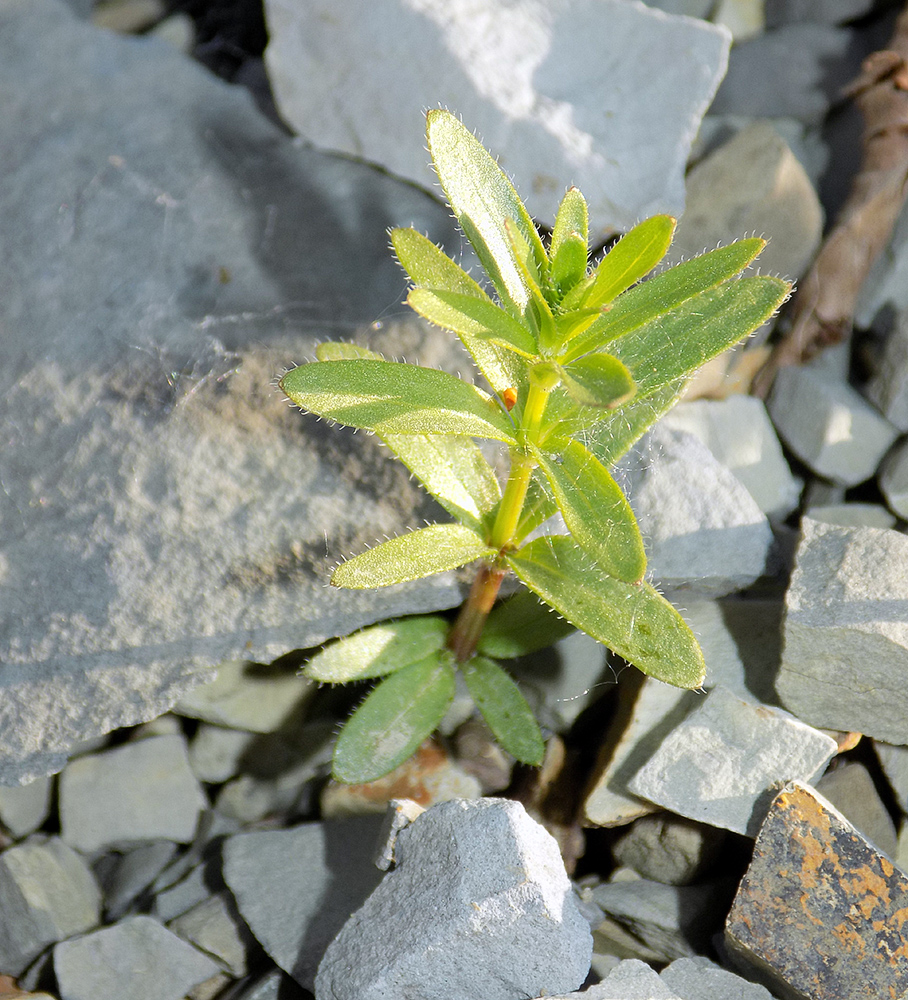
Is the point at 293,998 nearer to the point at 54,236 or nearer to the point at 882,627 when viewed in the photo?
the point at 882,627

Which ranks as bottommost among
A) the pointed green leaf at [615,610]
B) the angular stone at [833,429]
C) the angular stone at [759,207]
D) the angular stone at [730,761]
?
the angular stone at [730,761]

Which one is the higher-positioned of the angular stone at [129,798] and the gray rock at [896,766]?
the angular stone at [129,798]

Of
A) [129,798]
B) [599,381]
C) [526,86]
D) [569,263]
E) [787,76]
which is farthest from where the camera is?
[787,76]

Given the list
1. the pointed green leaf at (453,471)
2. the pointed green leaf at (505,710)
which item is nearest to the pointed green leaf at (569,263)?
the pointed green leaf at (453,471)

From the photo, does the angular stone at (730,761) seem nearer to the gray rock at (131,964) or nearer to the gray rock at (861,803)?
the gray rock at (861,803)

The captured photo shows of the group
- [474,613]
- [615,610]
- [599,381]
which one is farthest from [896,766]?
Answer: [599,381]

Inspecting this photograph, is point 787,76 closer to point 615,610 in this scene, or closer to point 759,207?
point 759,207

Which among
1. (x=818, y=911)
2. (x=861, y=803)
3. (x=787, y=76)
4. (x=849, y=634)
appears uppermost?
(x=787, y=76)
